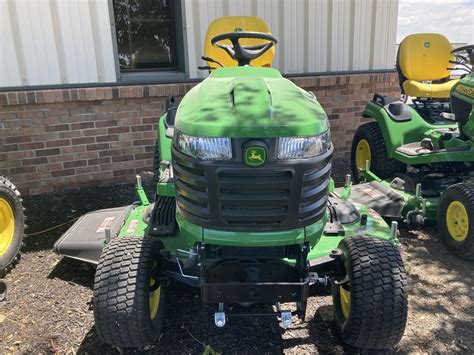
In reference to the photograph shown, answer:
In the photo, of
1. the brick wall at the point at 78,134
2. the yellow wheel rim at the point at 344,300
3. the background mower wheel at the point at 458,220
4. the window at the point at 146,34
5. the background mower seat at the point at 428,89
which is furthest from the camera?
the window at the point at 146,34

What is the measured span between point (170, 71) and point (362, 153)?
236 cm

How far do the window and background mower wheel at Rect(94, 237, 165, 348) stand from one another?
10.7ft

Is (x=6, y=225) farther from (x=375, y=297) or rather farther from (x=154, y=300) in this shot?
(x=375, y=297)

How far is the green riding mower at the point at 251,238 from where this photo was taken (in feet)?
6.44

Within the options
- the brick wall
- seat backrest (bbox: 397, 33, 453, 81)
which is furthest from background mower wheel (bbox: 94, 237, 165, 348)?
seat backrest (bbox: 397, 33, 453, 81)

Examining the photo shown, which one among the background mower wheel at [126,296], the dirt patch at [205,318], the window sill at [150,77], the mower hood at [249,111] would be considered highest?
the mower hood at [249,111]

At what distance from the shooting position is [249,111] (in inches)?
79.4

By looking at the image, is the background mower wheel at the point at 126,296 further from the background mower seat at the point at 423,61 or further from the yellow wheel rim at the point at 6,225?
the background mower seat at the point at 423,61

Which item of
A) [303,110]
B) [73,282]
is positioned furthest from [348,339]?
[73,282]

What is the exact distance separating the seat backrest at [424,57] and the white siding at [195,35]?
0.87 metres

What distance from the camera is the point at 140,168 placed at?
16.8 ft

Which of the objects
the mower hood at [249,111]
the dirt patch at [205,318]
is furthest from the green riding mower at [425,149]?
the mower hood at [249,111]

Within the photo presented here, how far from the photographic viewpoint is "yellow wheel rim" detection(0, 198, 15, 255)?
10.8ft

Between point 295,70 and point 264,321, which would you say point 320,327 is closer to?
point 264,321
